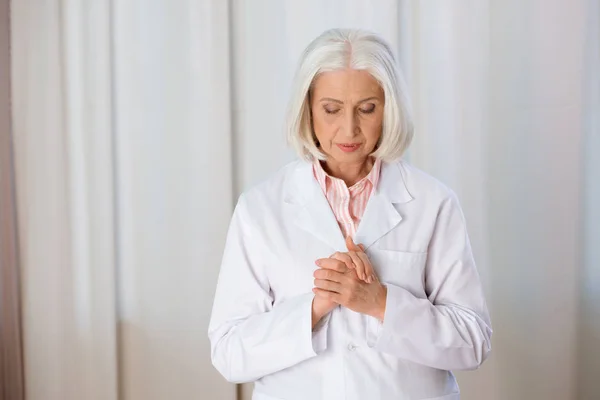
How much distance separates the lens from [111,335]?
2666 millimetres

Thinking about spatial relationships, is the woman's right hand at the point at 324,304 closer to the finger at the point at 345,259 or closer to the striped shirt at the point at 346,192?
the finger at the point at 345,259

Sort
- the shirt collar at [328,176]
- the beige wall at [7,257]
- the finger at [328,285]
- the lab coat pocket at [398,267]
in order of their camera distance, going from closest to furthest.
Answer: the finger at [328,285], the lab coat pocket at [398,267], the shirt collar at [328,176], the beige wall at [7,257]

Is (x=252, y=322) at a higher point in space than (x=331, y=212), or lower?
lower

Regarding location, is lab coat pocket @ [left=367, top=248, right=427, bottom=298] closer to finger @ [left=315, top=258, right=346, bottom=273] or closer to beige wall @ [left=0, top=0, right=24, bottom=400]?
finger @ [left=315, top=258, right=346, bottom=273]

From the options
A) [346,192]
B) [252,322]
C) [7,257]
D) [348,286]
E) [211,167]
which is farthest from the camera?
[211,167]

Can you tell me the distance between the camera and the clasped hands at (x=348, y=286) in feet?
4.94

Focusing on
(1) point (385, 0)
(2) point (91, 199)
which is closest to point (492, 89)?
(1) point (385, 0)

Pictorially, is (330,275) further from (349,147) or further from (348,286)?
(349,147)

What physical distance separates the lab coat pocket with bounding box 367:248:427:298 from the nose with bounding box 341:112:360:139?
0.24m

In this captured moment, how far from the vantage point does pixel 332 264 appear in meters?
1.52

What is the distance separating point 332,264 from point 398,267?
17 cm

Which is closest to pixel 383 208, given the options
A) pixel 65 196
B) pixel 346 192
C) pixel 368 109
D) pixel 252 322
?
pixel 346 192

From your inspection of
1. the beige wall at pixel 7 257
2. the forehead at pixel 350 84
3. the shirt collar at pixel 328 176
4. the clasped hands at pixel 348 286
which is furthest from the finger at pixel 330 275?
the beige wall at pixel 7 257

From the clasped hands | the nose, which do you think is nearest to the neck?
the nose
